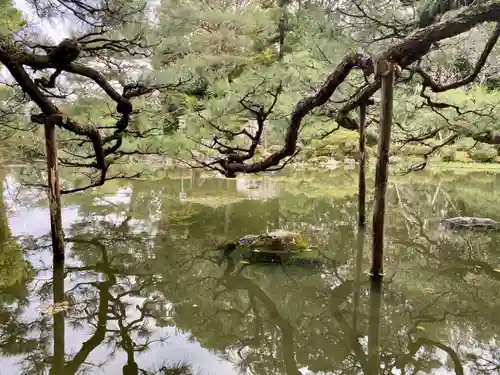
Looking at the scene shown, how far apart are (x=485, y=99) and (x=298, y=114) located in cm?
344

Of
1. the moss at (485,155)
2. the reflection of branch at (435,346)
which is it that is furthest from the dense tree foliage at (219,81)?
the moss at (485,155)

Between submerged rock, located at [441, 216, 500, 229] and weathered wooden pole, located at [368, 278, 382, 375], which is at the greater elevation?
submerged rock, located at [441, 216, 500, 229]

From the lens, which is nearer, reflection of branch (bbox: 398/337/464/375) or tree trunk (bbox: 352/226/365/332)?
reflection of branch (bbox: 398/337/464/375)

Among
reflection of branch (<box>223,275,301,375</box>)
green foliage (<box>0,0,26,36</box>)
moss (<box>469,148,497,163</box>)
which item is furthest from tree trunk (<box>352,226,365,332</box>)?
moss (<box>469,148,497,163</box>)

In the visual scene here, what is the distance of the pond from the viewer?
8.82ft

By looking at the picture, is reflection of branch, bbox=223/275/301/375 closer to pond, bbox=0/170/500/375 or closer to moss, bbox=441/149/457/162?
pond, bbox=0/170/500/375

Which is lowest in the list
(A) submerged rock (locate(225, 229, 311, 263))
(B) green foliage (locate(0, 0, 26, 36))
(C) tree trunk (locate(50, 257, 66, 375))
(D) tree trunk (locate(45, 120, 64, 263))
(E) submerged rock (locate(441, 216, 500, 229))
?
(C) tree trunk (locate(50, 257, 66, 375))

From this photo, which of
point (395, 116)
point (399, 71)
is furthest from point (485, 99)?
point (399, 71)

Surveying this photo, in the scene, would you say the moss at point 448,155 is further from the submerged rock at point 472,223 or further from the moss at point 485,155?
the submerged rock at point 472,223

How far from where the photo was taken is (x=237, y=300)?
12.0 feet

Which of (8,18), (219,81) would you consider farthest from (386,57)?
(8,18)

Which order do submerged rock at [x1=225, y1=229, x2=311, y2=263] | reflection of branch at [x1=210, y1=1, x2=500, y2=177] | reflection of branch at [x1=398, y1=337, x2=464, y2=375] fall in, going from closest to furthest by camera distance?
reflection of branch at [x1=398, y1=337, x2=464, y2=375], reflection of branch at [x1=210, y1=1, x2=500, y2=177], submerged rock at [x1=225, y1=229, x2=311, y2=263]

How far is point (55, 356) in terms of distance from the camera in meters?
2.71

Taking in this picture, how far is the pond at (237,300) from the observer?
269 cm
